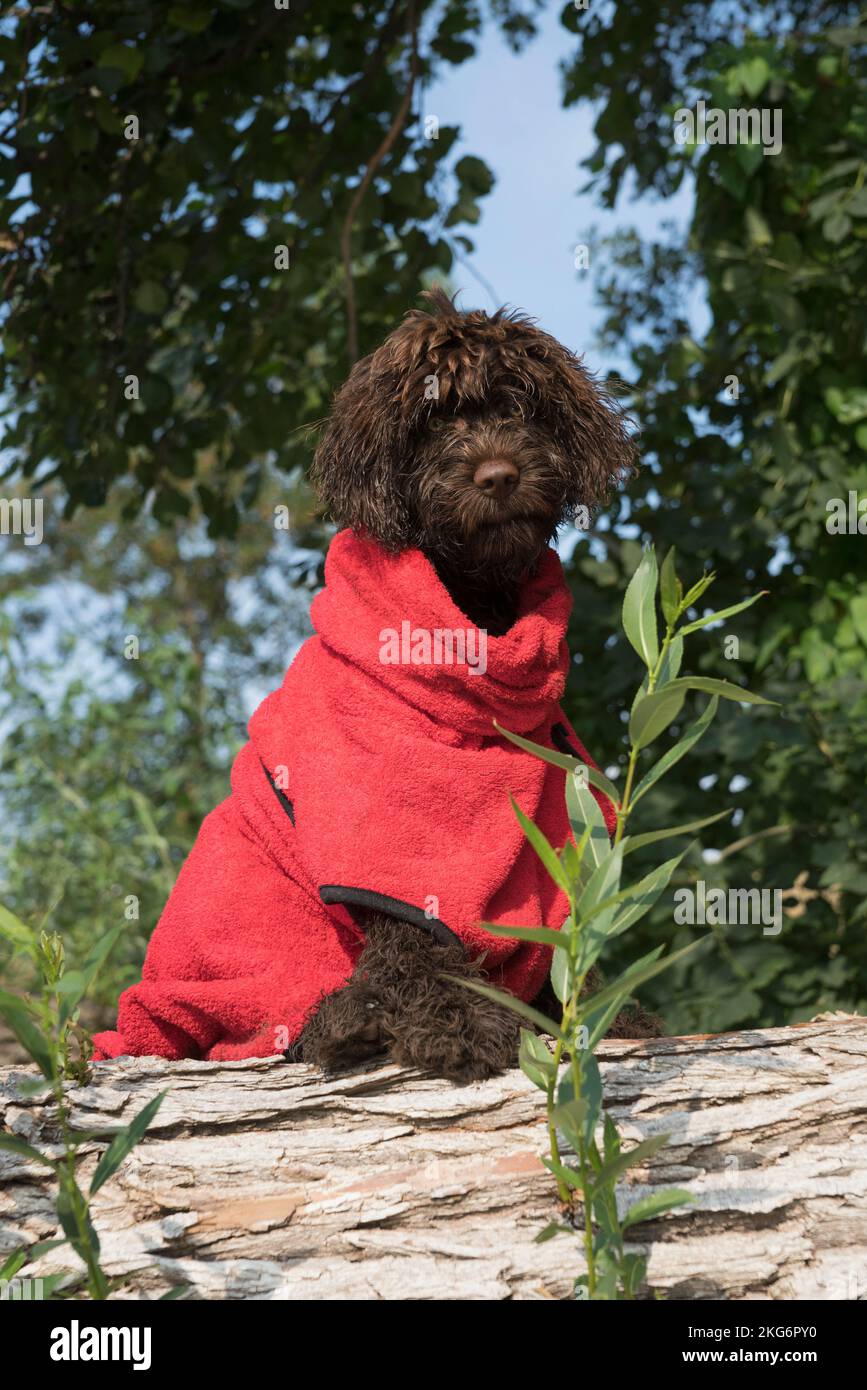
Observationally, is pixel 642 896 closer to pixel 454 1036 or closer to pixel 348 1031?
pixel 454 1036

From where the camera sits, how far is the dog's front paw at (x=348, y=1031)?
239cm

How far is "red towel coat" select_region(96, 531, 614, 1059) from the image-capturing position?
8.16ft

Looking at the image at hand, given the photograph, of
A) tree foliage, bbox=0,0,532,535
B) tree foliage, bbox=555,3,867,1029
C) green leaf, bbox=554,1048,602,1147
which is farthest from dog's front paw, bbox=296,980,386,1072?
tree foliage, bbox=0,0,532,535

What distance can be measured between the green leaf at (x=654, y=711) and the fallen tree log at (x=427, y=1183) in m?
0.80

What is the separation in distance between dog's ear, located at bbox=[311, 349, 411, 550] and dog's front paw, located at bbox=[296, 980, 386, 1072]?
961mm

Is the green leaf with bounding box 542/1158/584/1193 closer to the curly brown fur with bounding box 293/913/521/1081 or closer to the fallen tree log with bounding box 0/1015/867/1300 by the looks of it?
the fallen tree log with bounding box 0/1015/867/1300

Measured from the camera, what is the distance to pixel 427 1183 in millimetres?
2232

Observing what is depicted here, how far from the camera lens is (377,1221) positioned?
7.18ft

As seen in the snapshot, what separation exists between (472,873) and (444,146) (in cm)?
404

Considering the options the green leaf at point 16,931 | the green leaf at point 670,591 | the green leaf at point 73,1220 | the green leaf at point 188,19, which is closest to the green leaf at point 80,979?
the green leaf at point 16,931

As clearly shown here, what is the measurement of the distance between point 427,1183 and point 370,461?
4.91 feet

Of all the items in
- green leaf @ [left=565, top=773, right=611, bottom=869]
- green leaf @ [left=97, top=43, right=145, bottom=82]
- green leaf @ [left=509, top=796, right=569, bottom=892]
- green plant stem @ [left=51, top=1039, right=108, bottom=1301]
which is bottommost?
green plant stem @ [left=51, top=1039, right=108, bottom=1301]

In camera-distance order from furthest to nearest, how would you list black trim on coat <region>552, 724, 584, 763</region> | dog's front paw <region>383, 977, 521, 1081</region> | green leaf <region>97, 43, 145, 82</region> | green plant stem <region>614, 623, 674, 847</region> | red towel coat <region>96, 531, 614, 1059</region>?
green leaf <region>97, 43, 145, 82</region>, black trim on coat <region>552, 724, 584, 763</region>, red towel coat <region>96, 531, 614, 1059</region>, dog's front paw <region>383, 977, 521, 1081</region>, green plant stem <region>614, 623, 674, 847</region>
